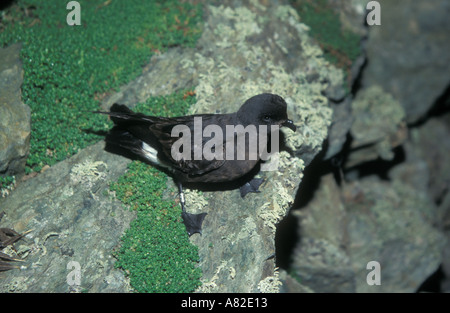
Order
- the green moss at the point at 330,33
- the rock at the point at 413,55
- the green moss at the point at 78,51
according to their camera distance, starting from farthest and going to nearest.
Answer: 1. the rock at the point at 413,55
2. the green moss at the point at 330,33
3. the green moss at the point at 78,51

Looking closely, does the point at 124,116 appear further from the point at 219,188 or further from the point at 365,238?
the point at 365,238

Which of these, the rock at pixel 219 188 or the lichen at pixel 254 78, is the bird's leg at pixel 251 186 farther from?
the lichen at pixel 254 78

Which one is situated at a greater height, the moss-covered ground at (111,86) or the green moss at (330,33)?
the green moss at (330,33)

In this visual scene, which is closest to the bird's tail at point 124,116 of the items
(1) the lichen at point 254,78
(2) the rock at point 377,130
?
(1) the lichen at point 254,78

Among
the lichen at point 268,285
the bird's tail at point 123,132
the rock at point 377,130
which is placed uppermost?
the rock at point 377,130

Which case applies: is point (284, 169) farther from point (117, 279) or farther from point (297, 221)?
point (117, 279)

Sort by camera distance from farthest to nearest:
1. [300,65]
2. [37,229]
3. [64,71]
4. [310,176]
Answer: [310,176] → [300,65] → [64,71] → [37,229]

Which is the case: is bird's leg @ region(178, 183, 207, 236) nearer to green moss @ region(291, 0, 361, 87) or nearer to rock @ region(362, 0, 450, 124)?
green moss @ region(291, 0, 361, 87)
